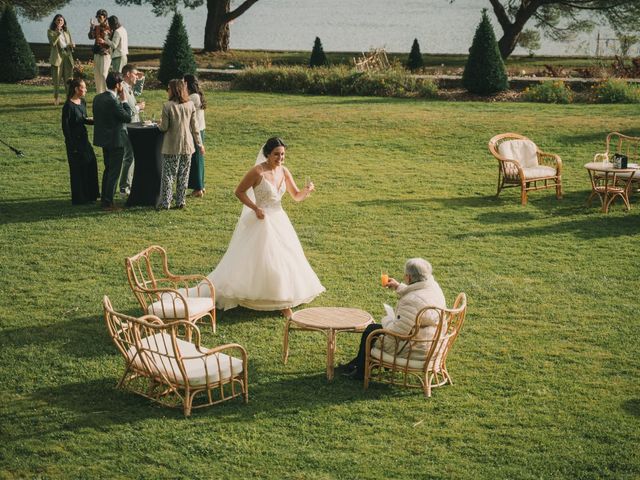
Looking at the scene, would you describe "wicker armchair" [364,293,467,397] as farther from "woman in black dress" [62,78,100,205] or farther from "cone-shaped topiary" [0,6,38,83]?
"cone-shaped topiary" [0,6,38,83]

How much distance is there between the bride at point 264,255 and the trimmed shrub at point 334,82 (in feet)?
53.1

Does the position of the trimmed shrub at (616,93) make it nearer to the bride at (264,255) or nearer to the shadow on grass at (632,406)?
the bride at (264,255)

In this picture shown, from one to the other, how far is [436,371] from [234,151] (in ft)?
38.6

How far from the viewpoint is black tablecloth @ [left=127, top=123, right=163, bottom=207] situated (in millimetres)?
14516

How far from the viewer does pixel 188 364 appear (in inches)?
317

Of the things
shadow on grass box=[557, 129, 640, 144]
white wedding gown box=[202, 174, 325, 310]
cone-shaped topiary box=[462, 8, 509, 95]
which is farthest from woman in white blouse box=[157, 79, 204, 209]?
cone-shaped topiary box=[462, 8, 509, 95]

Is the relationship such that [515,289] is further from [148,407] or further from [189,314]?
[148,407]

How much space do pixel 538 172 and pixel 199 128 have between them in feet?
18.9

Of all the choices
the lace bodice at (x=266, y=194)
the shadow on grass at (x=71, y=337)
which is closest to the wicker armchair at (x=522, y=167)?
the lace bodice at (x=266, y=194)

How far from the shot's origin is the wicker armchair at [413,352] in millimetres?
8180

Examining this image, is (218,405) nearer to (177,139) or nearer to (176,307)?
(176,307)

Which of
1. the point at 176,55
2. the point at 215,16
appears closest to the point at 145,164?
the point at 176,55

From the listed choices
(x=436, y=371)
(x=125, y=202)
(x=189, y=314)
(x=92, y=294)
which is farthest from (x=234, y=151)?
(x=436, y=371)

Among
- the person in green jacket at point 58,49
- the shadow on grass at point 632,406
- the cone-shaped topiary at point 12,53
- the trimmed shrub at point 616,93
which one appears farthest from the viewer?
the cone-shaped topiary at point 12,53
